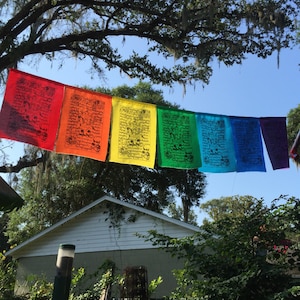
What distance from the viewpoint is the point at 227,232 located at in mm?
4523

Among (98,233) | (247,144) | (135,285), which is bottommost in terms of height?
(135,285)

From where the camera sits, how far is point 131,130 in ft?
21.6

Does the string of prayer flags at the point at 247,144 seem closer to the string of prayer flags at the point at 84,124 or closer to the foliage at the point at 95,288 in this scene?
the string of prayer flags at the point at 84,124

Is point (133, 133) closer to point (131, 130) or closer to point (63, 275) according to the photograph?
point (131, 130)

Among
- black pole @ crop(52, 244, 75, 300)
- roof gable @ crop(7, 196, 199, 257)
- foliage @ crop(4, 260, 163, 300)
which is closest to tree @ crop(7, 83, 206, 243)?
roof gable @ crop(7, 196, 199, 257)

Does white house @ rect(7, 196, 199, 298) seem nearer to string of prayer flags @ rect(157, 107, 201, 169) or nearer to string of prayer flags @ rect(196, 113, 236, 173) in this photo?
string of prayer flags @ rect(196, 113, 236, 173)

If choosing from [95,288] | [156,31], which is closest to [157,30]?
[156,31]

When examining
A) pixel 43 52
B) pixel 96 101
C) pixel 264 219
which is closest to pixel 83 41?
pixel 43 52

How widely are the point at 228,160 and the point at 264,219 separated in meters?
2.63

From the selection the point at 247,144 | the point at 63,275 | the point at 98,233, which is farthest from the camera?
the point at 98,233

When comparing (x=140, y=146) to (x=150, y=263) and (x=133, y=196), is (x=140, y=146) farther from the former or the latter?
(x=133, y=196)

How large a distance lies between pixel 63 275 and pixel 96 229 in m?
9.56

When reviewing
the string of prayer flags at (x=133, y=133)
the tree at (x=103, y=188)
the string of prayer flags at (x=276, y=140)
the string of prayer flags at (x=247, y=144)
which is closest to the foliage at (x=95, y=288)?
the string of prayer flags at (x=133, y=133)

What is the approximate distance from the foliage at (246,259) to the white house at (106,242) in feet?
21.8
